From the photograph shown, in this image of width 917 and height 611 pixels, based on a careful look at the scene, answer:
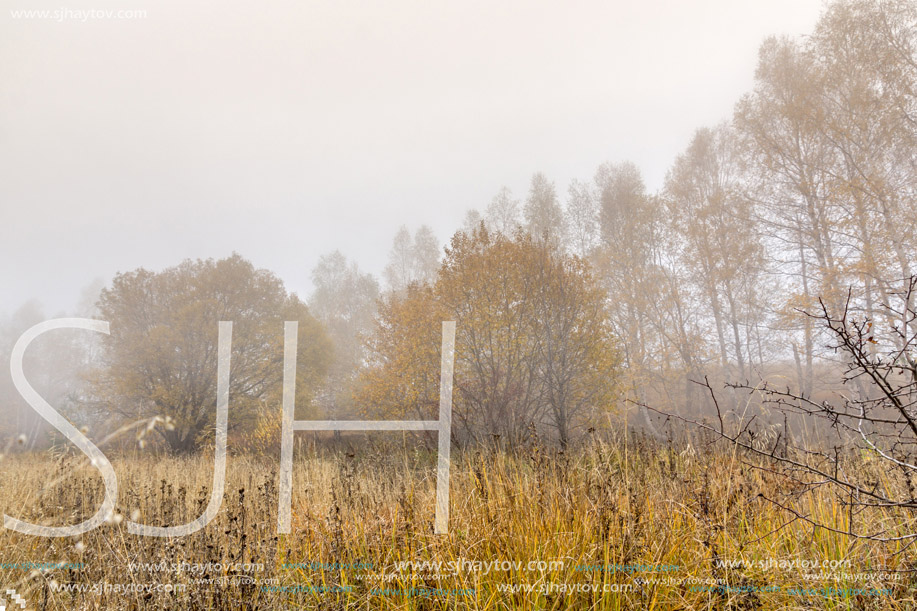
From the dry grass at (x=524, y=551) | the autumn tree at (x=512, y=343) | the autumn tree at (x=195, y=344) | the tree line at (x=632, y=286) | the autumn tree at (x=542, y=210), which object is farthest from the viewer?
the autumn tree at (x=542, y=210)

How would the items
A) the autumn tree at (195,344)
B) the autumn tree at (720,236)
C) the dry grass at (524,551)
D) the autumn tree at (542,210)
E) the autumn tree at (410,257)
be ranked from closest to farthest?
the dry grass at (524,551), the autumn tree at (720,236), the autumn tree at (195,344), the autumn tree at (542,210), the autumn tree at (410,257)

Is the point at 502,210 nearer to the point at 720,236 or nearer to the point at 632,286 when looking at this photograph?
the point at 632,286

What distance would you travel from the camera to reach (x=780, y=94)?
12.7 meters

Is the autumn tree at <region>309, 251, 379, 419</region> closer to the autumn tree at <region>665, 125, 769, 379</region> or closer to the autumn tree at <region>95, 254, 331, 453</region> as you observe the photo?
the autumn tree at <region>95, 254, 331, 453</region>

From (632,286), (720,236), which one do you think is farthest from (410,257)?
(720,236)

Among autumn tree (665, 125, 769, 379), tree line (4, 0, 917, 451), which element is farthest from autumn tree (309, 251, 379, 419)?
autumn tree (665, 125, 769, 379)

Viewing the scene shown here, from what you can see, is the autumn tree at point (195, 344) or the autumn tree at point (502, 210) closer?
the autumn tree at point (195, 344)

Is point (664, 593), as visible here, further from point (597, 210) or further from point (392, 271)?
point (392, 271)

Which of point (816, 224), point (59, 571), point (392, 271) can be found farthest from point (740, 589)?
point (392, 271)

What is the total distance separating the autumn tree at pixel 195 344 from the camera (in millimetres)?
15047

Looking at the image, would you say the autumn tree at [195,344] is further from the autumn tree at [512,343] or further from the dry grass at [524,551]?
the dry grass at [524,551]

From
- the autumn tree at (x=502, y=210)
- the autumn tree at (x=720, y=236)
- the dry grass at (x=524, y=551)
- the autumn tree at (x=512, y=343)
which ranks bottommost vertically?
the dry grass at (x=524, y=551)

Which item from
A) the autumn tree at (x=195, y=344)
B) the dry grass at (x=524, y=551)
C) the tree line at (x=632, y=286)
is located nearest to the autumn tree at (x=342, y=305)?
the tree line at (x=632, y=286)

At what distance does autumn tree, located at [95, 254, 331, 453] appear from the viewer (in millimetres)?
15047
